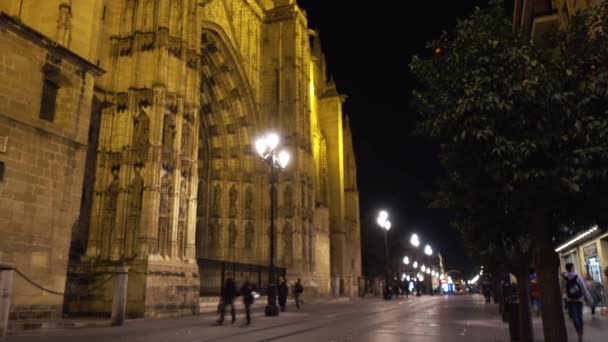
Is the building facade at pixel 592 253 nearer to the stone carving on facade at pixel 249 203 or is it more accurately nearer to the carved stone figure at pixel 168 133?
the carved stone figure at pixel 168 133

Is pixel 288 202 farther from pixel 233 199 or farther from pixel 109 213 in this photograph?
pixel 109 213

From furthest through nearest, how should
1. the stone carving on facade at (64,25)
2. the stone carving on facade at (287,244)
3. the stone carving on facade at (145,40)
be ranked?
the stone carving on facade at (287,244), the stone carving on facade at (145,40), the stone carving on facade at (64,25)

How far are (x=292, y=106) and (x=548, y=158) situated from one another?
26.6m

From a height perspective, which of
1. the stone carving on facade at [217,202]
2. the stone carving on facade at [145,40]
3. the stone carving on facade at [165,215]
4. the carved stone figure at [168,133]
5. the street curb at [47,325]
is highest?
the stone carving on facade at [145,40]

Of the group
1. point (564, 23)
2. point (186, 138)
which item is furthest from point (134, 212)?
point (564, 23)

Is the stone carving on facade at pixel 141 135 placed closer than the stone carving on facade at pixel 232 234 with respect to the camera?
Yes

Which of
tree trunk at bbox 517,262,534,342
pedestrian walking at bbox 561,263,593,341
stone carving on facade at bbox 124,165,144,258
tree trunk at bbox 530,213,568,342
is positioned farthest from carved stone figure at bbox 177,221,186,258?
tree trunk at bbox 530,213,568,342

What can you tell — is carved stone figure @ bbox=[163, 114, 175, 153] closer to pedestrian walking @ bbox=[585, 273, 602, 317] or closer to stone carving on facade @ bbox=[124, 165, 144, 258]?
stone carving on facade @ bbox=[124, 165, 144, 258]

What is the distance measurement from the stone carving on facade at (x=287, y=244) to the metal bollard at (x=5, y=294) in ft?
66.3

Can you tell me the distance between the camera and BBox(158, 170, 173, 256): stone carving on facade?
60.8ft

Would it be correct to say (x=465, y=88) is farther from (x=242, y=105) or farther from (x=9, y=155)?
(x=242, y=105)

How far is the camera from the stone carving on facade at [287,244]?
97.3ft

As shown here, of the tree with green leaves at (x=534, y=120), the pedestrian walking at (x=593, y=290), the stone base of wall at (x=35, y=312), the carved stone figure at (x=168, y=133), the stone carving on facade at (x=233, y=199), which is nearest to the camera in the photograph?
the tree with green leaves at (x=534, y=120)

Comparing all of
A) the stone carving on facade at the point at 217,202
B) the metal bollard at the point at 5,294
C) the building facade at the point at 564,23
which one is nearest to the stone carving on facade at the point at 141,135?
the metal bollard at the point at 5,294
